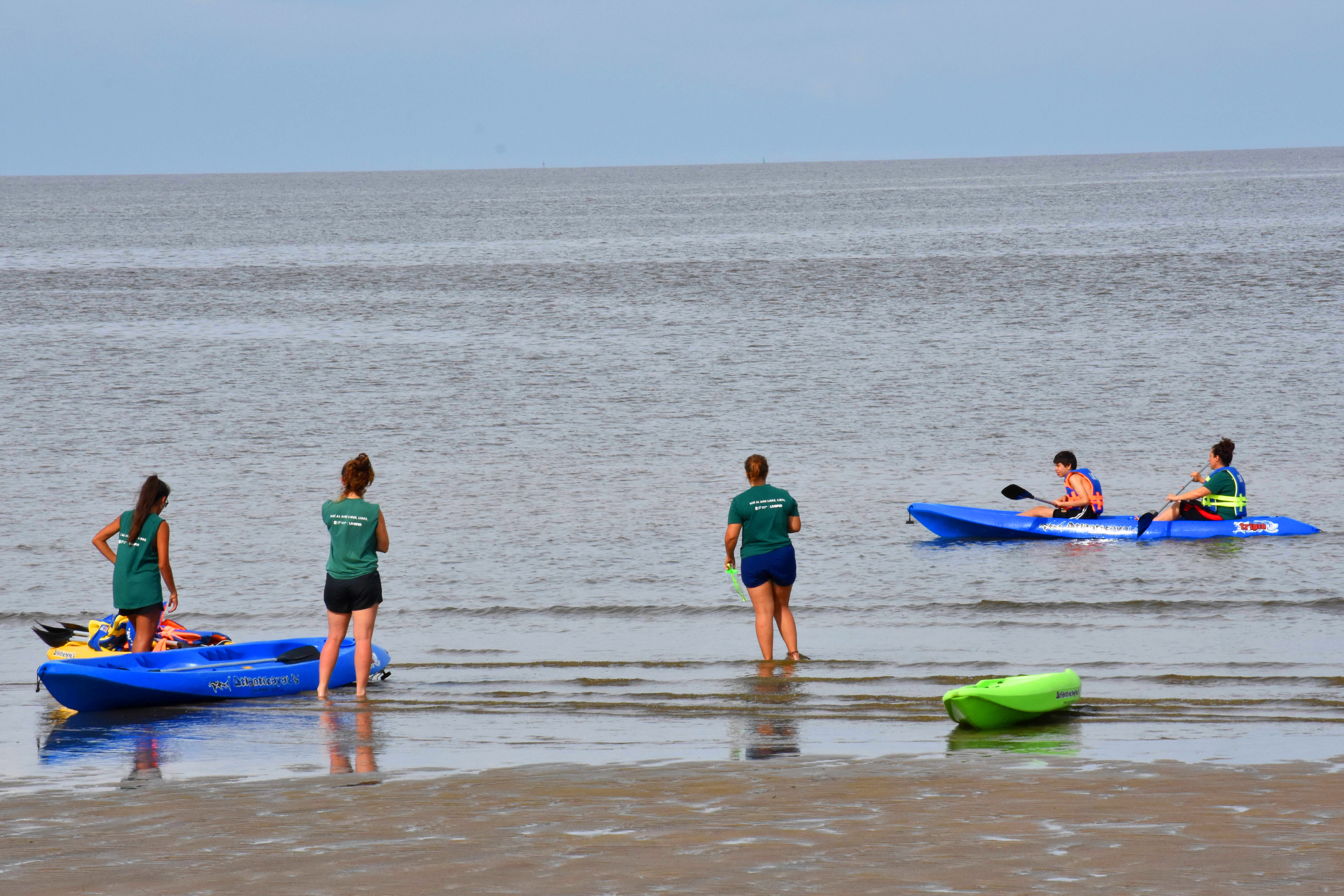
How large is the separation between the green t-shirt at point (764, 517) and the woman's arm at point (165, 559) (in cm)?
394

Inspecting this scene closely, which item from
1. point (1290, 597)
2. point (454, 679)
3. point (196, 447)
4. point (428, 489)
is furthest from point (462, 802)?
point (196, 447)

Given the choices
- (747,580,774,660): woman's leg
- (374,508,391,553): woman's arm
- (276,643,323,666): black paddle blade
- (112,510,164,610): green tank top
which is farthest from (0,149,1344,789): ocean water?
(374,508,391,553): woman's arm

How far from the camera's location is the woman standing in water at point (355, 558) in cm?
929

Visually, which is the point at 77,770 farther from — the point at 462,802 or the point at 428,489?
the point at 428,489

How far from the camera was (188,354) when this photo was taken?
40.5m

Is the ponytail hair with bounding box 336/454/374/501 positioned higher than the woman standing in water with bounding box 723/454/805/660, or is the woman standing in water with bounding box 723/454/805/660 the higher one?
the ponytail hair with bounding box 336/454/374/501

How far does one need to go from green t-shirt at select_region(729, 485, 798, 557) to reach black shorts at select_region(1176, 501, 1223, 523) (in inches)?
346

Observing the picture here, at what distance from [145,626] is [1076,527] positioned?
11.6 m

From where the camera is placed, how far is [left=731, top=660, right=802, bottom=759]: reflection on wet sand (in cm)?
806

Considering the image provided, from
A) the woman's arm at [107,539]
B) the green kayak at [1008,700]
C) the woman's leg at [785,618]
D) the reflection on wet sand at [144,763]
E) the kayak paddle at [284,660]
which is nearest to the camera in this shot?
the reflection on wet sand at [144,763]

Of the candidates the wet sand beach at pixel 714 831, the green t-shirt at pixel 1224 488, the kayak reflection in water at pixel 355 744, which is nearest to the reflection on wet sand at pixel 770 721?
the wet sand beach at pixel 714 831

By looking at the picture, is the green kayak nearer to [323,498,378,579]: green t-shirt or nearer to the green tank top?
[323,498,378,579]: green t-shirt

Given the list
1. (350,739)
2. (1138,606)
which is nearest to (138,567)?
(350,739)

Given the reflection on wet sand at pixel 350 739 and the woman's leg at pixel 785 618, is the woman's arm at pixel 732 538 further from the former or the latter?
the reflection on wet sand at pixel 350 739
